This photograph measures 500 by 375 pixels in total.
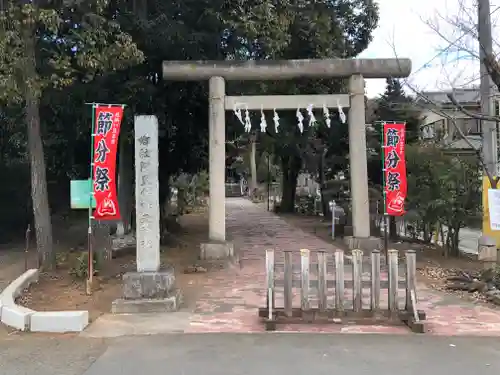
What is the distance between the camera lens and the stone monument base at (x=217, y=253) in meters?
11.7

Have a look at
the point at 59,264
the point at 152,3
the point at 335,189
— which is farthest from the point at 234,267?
the point at 335,189

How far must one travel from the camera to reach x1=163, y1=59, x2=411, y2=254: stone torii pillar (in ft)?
39.3

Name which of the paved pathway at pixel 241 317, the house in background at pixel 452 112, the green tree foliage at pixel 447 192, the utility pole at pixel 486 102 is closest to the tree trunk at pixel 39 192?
the paved pathway at pixel 241 317

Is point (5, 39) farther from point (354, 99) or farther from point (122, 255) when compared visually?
point (354, 99)

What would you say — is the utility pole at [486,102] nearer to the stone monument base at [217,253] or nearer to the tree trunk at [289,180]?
the stone monument base at [217,253]

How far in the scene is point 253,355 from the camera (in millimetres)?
5684

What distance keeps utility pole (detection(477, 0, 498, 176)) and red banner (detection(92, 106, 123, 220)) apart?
6805 mm

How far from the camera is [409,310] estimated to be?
6.96m

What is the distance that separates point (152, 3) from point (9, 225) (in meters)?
8.78

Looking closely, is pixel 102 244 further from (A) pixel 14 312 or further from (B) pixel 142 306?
(A) pixel 14 312

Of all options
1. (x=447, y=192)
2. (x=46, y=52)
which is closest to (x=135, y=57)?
(x=46, y=52)

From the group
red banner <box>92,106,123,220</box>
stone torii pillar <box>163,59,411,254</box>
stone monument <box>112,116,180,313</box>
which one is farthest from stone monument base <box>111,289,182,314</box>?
stone torii pillar <box>163,59,411,254</box>

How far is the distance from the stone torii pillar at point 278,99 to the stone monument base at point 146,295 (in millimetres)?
3969

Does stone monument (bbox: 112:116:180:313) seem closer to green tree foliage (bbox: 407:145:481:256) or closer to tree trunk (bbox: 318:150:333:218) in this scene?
green tree foliage (bbox: 407:145:481:256)
